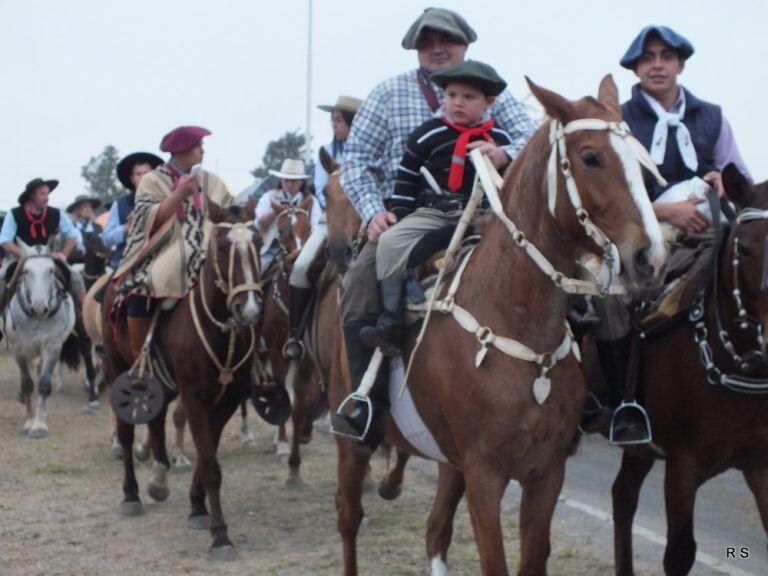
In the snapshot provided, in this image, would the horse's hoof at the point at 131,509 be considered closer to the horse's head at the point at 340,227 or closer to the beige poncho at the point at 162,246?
the beige poncho at the point at 162,246

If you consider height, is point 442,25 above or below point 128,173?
above

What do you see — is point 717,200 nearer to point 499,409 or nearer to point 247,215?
point 499,409

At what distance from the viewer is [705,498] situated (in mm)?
9367

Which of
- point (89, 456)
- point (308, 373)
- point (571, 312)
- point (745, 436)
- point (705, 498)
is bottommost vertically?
point (89, 456)

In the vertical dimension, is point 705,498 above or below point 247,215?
below

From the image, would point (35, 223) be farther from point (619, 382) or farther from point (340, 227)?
point (619, 382)

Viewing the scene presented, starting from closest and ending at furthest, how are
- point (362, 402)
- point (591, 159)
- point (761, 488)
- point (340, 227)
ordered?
point (591, 159)
point (362, 402)
point (761, 488)
point (340, 227)

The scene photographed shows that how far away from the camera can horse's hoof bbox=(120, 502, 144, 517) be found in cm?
937

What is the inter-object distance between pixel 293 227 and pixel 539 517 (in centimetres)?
618

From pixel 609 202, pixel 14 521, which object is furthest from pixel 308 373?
pixel 609 202

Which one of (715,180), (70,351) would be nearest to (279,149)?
(70,351)

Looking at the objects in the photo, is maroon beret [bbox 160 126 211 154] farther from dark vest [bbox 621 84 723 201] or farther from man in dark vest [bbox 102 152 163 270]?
dark vest [bbox 621 84 723 201]

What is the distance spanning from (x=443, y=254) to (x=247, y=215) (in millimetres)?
3381

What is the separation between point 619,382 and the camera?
19.9ft
